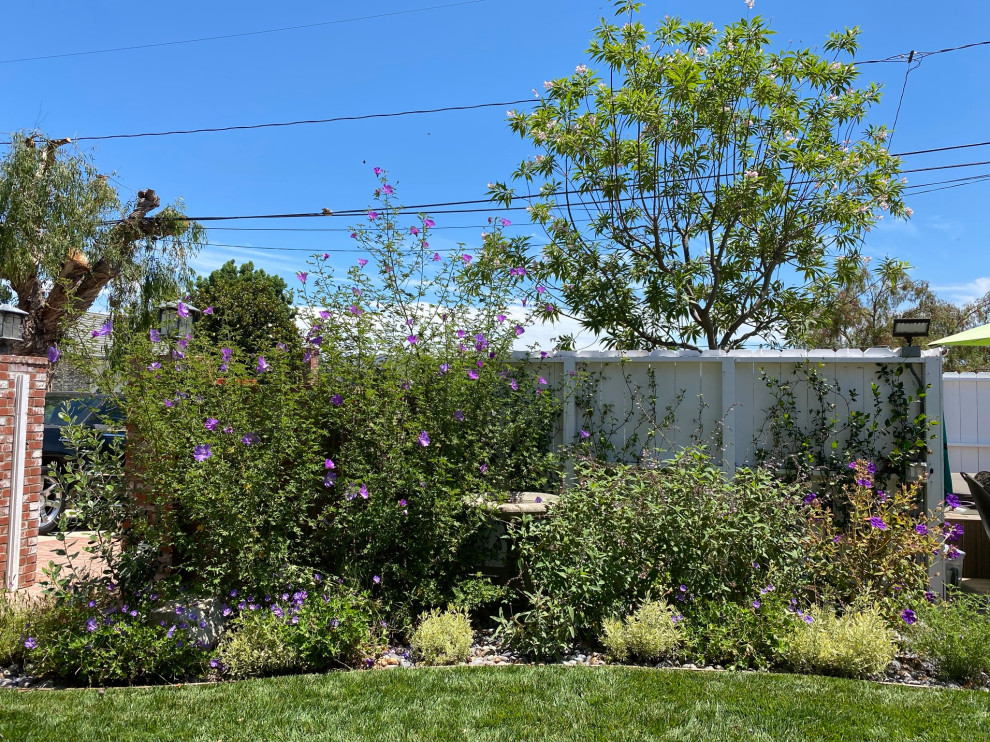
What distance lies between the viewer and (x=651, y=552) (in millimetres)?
4223

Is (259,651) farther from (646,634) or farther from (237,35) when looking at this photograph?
(237,35)

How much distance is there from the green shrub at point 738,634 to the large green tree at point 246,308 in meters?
2.94

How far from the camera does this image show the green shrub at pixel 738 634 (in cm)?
381

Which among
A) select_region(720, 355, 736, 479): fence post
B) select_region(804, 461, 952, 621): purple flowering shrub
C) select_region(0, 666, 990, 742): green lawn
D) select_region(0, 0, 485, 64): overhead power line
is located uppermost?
select_region(0, 0, 485, 64): overhead power line

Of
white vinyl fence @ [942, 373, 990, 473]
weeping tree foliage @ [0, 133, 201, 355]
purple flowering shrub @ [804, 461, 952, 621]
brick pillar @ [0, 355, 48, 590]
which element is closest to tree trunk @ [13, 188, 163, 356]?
weeping tree foliage @ [0, 133, 201, 355]

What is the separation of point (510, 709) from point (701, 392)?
3144 mm

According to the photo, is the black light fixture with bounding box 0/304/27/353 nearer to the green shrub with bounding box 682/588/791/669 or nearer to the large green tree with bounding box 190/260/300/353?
the large green tree with bounding box 190/260/300/353

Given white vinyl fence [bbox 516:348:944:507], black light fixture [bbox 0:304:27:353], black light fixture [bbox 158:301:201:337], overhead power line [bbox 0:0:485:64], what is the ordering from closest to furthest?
1. black light fixture [bbox 158:301:201:337]
2. black light fixture [bbox 0:304:27:353]
3. white vinyl fence [bbox 516:348:944:507]
4. overhead power line [bbox 0:0:485:64]

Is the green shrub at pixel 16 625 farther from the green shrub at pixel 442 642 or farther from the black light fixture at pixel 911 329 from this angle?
the black light fixture at pixel 911 329

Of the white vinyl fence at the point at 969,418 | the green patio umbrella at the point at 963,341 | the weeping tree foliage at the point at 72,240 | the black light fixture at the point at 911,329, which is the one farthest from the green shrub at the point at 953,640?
the weeping tree foliage at the point at 72,240

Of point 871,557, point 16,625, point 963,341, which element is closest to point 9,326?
point 16,625

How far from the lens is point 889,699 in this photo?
131 inches

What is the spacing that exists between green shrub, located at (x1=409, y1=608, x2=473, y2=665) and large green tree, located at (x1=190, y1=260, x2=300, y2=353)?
6.19 ft

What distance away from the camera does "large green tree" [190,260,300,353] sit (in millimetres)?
4656
